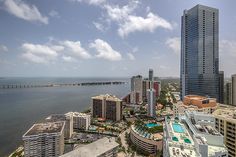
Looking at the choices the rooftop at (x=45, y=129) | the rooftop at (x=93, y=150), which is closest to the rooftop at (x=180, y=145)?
the rooftop at (x=93, y=150)

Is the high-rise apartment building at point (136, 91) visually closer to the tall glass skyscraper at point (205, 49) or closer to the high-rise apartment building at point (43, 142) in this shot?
the tall glass skyscraper at point (205, 49)

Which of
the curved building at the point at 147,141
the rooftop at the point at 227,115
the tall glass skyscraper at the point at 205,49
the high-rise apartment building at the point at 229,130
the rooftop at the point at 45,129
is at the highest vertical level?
the tall glass skyscraper at the point at 205,49

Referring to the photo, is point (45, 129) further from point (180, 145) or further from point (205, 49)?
point (205, 49)

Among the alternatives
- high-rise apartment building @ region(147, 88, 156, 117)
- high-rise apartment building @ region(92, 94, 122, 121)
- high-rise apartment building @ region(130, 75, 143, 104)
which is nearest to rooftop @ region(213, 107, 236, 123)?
high-rise apartment building @ region(147, 88, 156, 117)

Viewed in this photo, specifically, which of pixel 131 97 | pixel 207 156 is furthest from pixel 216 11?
pixel 207 156

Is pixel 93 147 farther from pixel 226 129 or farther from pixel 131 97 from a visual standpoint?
pixel 131 97

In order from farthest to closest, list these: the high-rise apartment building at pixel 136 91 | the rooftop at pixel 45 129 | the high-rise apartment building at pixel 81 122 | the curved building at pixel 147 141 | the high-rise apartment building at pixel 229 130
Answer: the high-rise apartment building at pixel 136 91, the high-rise apartment building at pixel 81 122, the curved building at pixel 147 141, the rooftop at pixel 45 129, the high-rise apartment building at pixel 229 130
